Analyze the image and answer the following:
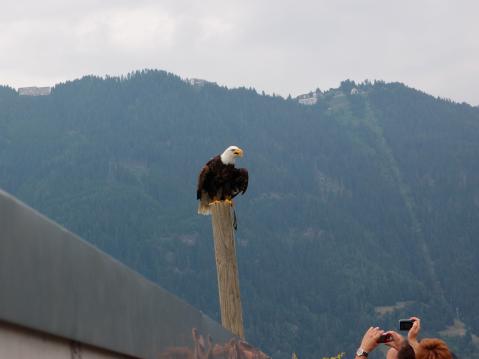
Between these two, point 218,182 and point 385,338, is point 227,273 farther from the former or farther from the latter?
point 385,338

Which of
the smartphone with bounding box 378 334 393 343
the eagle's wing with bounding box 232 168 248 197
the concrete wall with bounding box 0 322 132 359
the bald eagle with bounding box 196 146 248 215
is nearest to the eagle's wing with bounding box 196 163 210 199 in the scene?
the bald eagle with bounding box 196 146 248 215

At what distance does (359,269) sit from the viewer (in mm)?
185375

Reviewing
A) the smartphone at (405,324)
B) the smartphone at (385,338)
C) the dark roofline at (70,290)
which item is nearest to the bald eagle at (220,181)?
the smartphone at (405,324)

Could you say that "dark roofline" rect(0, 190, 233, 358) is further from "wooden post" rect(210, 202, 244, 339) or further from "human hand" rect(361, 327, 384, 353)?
"wooden post" rect(210, 202, 244, 339)

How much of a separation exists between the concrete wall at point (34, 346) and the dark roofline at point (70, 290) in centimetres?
2

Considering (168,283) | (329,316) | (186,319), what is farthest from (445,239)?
(186,319)

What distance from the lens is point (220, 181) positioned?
10344mm

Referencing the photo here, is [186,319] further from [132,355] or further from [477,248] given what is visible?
[477,248]

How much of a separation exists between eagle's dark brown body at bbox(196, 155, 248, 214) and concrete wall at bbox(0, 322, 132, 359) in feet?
25.1

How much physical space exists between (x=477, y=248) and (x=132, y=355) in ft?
651

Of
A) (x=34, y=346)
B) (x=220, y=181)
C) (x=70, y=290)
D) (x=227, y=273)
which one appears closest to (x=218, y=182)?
(x=220, y=181)

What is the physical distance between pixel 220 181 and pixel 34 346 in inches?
325

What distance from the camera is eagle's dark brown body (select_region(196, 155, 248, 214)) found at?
10.2 meters

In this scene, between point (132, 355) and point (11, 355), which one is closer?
point (11, 355)
